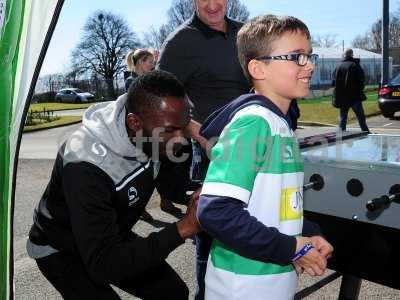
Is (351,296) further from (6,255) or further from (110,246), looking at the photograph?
(6,255)

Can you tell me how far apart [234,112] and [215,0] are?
172 cm

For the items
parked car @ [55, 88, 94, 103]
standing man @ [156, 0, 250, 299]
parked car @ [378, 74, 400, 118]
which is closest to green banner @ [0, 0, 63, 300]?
standing man @ [156, 0, 250, 299]

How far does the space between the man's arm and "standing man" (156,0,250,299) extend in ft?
5.12

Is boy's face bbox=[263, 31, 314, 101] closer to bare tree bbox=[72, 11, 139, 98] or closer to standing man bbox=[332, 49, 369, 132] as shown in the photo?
standing man bbox=[332, 49, 369, 132]

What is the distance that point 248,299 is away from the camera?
1.62 m

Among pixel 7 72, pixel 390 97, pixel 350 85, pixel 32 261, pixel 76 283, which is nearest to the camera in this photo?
pixel 7 72

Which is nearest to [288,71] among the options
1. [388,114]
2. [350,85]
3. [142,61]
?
[142,61]

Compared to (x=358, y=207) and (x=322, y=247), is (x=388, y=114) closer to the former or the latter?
(x=358, y=207)

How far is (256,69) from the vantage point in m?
1.69

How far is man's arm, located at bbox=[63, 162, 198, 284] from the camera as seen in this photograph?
164 cm

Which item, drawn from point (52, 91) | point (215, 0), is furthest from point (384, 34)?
point (52, 91)

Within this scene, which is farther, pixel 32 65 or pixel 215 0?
pixel 215 0

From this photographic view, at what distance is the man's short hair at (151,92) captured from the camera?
1759 millimetres

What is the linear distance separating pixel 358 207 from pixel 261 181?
0.94 meters
